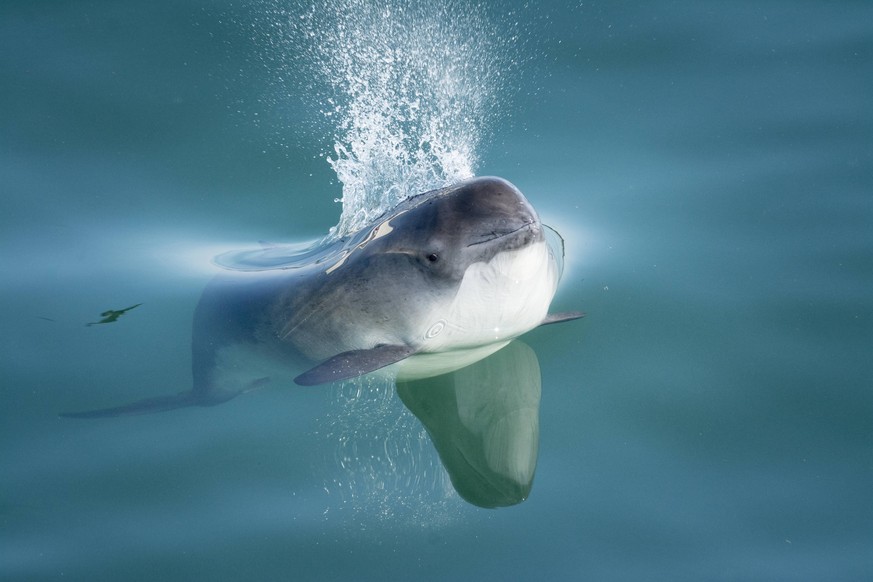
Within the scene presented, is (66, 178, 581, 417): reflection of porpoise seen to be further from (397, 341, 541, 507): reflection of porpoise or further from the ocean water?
the ocean water

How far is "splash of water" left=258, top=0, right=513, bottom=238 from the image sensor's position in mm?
6473

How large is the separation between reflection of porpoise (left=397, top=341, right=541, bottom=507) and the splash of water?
1.97m

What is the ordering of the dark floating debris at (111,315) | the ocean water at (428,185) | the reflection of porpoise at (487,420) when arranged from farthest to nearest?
the dark floating debris at (111,315), the reflection of porpoise at (487,420), the ocean water at (428,185)

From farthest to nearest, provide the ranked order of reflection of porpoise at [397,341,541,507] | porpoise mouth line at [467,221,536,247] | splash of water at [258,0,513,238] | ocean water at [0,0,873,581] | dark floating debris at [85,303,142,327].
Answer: splash of water at [258,0,513,238]
dark floating debris at [85,303,142,327]
porpoise mouth line at [467,221,536,247]
reflection of porpoise at [397,341,541,507]
ocean water at [0,0,873,581]

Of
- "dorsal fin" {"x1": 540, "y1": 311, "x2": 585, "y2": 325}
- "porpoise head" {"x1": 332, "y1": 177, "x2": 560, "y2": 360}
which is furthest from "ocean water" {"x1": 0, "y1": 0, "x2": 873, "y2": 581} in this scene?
"porpoise head" {"x1": 332, "y1": 177, "x2": 560, "y2": 360}

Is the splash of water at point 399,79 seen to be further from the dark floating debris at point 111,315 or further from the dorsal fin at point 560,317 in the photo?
the dorsal fin at point 560,317

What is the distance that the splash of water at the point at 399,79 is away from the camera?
21.2ft

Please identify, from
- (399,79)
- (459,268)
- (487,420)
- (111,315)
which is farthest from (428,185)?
(111,315)

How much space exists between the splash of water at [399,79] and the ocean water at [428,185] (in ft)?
0.08

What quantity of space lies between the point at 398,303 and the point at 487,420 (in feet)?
2.41

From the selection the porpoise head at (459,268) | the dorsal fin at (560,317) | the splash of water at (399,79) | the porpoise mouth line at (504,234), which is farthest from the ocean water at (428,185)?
the porpoise mouth line at (504,234)

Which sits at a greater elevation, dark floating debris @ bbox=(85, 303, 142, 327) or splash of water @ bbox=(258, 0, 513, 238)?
splash of water @ bbox=(258, 0, 513, 238)

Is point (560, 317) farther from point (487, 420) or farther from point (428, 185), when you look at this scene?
point (428, 185)

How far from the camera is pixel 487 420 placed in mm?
4414
